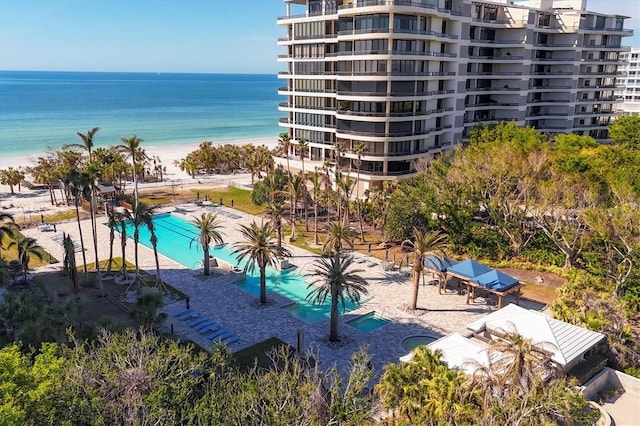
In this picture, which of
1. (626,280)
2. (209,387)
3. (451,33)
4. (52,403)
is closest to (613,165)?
(626,280)

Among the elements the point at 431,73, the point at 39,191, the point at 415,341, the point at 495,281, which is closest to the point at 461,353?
the point at 415,341

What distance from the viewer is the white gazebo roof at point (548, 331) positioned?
24.3 metres

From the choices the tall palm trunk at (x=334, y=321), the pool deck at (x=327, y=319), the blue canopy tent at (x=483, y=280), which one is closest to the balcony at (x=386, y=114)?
the pool deck at (x=327, y=319)

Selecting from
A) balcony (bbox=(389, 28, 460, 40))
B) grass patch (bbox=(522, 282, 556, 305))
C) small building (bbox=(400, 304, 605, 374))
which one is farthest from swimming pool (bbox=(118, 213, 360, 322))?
balcony (bbox=(389, 28, 460, 40))

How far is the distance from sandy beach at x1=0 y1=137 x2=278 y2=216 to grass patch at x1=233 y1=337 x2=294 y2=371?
38.6 m

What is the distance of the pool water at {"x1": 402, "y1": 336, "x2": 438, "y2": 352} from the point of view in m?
30.0

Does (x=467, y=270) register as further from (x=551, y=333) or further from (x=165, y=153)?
(x=165, y=153)

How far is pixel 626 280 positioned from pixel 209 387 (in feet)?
95.9

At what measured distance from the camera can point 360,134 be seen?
6059 centimetres

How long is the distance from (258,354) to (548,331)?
1568 cm

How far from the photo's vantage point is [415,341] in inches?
1204

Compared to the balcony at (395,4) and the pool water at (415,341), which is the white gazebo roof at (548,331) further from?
the balcony at (395,4)

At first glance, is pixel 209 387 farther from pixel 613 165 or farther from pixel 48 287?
pixel 613 165

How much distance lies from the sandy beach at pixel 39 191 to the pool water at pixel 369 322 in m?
40.9
